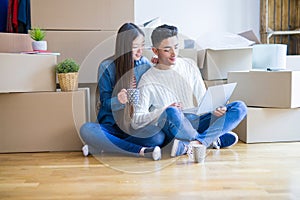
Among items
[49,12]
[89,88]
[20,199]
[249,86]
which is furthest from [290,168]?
[49,12]

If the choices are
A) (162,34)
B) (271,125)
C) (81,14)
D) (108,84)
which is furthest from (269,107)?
(81,14)

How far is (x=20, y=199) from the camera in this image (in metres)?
1.04

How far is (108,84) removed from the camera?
1.60 metres

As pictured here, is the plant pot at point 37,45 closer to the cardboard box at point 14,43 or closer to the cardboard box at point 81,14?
the cardboard box at point 14,43

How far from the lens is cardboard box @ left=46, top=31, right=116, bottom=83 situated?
179 cm

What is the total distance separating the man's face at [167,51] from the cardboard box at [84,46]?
335 millimetres

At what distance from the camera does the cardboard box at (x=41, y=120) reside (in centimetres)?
160

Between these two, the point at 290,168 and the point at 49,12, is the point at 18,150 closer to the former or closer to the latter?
the point at 49,12

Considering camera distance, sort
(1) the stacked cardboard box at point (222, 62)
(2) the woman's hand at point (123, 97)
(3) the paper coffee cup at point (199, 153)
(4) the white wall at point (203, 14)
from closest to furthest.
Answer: (3) the paper coffee cup at point (199, 153), (2) the woman's hand at point (123, 97), (1) the stacked cardboard box at point (222, 62), (4) the white wall at point (203, 14)

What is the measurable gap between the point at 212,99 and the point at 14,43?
88 cm

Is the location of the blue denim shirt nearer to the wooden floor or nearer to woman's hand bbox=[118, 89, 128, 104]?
woman's hand bbox=[118, 89, 128, 104]

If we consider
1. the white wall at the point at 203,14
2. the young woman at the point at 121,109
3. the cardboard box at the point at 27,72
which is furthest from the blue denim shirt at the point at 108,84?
the white wall at the point at 203,14

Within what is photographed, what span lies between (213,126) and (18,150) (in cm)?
85

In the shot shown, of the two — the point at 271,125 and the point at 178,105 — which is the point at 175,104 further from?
the point at 271,125
